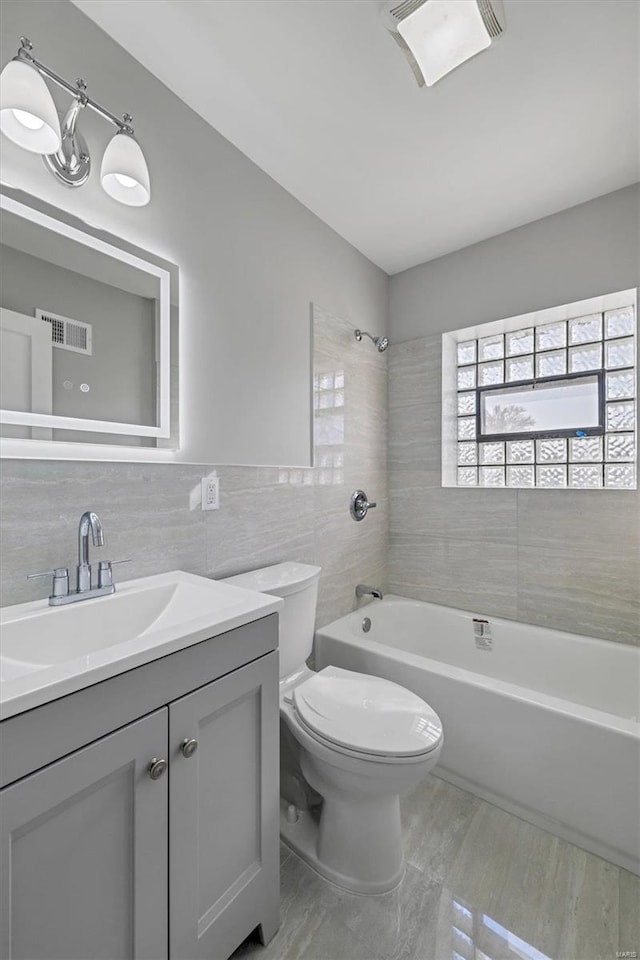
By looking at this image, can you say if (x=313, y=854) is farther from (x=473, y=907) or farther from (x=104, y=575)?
(x=104, y=575)

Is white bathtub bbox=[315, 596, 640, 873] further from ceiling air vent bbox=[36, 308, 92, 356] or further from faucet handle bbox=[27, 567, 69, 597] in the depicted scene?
ceiling air vent bbox=[36, 308, 92, 356]

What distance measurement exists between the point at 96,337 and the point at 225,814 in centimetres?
125

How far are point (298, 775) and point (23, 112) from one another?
208cm

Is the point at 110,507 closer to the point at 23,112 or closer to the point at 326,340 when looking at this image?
the point at 23,112

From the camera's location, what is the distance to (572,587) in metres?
2.01

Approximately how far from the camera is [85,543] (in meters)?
1.08

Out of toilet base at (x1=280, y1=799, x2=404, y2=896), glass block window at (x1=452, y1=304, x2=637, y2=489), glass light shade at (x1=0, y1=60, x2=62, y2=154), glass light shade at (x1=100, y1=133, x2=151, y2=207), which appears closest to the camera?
glass light shade at (x1=0, y1=60, x2=62, y2=154)

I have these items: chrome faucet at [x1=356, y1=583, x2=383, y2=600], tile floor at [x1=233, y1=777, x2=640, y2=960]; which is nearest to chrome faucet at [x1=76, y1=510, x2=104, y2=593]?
tile floor at [x1=233, y1=777, x2=640, y2=960]

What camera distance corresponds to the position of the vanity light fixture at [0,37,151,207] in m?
0.93

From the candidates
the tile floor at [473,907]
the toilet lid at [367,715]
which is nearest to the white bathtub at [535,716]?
the tile floor at [473,907]

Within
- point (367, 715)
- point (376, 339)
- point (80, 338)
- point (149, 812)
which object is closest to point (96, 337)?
point (80, 338)

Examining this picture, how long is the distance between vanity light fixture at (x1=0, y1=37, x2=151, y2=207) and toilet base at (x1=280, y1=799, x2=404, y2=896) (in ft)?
6.69

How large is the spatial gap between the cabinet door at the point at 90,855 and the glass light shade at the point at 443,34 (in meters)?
1.83

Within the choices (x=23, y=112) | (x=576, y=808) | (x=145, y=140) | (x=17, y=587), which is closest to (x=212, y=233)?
(x=145, y=140)
